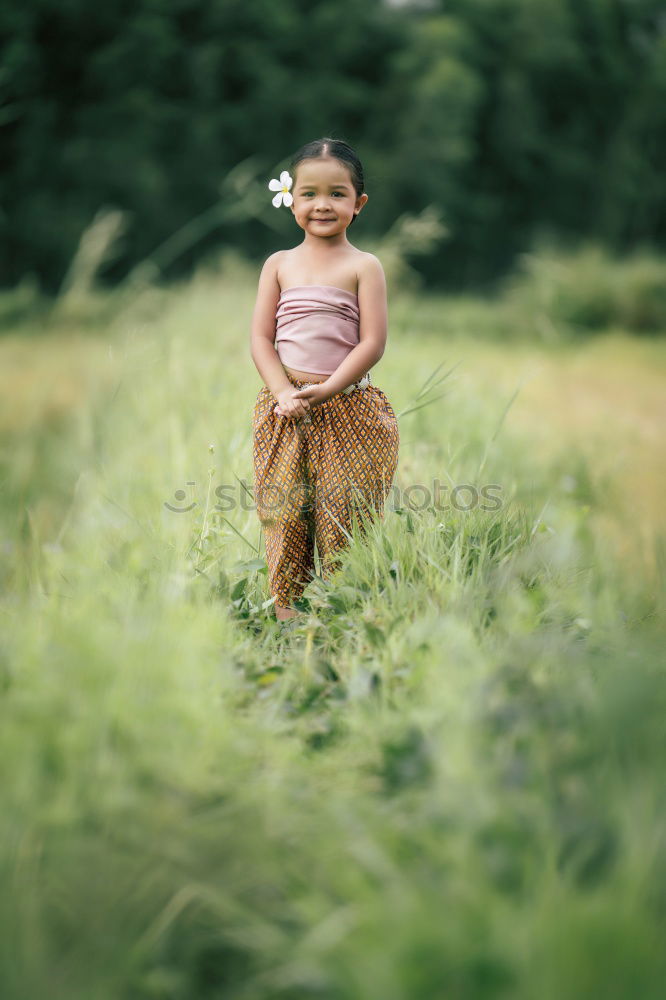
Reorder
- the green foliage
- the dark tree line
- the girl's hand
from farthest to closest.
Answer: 1. the dark tree line
2. the green foliage
3. the girl's hand

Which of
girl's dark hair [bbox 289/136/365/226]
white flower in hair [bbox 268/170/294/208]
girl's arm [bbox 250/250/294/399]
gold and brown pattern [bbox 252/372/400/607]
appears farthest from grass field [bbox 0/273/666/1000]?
girl's dark hair [bbox 289/136/365/226]

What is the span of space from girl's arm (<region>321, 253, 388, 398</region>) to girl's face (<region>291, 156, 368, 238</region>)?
0.11 m

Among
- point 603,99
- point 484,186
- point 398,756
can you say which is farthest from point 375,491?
point 603,99

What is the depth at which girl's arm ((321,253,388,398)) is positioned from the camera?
2.00m

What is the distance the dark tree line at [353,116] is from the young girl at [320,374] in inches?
509

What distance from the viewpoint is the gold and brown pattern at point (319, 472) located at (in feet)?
6.87

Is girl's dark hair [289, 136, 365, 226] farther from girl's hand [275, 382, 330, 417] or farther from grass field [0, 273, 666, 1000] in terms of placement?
grass field [0, 273, 666, 1000]

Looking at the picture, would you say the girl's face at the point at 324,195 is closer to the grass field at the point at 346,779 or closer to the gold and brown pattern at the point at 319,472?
the gold and brown pattern at the point at 319,472

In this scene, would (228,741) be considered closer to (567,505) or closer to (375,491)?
(375,491)

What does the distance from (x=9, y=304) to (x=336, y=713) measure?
8.36 m

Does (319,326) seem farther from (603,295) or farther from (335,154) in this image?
(603,295)

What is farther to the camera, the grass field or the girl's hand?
the girl's hand

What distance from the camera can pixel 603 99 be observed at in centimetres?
2588

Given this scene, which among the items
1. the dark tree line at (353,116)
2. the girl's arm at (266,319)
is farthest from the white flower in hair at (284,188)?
the dark tree line at (353,116)
